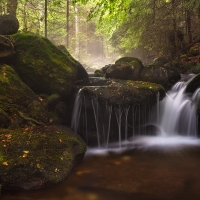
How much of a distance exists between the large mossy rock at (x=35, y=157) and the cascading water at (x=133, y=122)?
1862 mm

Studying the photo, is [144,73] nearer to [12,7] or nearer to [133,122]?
[133,122]

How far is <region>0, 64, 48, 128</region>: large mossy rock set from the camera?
5914 millimetres

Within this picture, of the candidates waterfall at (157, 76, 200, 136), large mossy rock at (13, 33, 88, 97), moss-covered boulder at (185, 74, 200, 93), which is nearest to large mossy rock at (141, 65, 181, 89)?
waterfall at (157, 76, 200, 136)

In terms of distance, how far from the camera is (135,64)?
9703 millimetres

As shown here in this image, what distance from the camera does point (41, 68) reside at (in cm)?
766

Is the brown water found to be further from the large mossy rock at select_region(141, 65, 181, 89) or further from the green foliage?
the green foliage

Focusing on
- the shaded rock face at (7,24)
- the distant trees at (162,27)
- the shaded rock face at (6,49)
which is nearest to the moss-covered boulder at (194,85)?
the distant trees at (162,27)

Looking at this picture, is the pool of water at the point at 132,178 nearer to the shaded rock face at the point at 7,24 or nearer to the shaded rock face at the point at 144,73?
the shaded rock face at the point at 144,73

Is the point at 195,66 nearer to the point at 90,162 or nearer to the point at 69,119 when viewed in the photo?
the point at 69,119

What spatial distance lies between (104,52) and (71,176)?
4472cm

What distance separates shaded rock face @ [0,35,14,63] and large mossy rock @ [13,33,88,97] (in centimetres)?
33

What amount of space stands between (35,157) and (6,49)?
180 inches

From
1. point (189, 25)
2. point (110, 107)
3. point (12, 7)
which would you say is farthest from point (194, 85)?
point (12, 7)

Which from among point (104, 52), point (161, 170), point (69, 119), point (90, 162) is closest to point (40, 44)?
point (69, 119)
